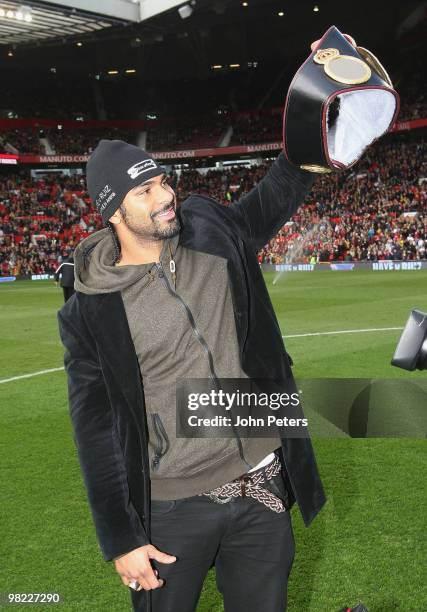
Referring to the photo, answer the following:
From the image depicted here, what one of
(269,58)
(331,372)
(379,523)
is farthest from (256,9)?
(379,523)

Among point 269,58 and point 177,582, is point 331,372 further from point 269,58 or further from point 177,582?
point 269,58

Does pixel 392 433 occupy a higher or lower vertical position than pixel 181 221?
lower

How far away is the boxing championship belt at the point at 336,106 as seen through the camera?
2.13m

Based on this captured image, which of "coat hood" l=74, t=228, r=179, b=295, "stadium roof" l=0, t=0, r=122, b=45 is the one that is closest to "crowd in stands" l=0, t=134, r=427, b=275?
"stadium roof" l=0, t=0, r=122, b=45

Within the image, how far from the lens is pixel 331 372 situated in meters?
8.54

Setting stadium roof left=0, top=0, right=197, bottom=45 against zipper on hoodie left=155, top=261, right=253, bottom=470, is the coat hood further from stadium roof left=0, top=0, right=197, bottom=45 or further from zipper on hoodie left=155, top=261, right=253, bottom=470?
stadium roof left=0, top=0, right=197, bottom=45

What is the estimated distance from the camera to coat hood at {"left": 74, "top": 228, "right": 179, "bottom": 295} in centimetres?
220

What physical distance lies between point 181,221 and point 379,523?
9.25ft

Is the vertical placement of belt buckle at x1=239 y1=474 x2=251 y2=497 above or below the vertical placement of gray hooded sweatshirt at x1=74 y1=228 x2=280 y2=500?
below

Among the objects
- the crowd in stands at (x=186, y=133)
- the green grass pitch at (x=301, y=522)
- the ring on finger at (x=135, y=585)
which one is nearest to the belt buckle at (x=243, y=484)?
the ring on finger at (x=135, y=585)

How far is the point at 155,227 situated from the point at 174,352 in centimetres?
41

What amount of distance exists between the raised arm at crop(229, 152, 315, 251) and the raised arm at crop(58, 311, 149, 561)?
75cm

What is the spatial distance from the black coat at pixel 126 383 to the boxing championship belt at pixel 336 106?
394mm

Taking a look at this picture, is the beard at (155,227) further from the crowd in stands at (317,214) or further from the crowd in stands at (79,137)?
the crowd in stands at (79,137)
